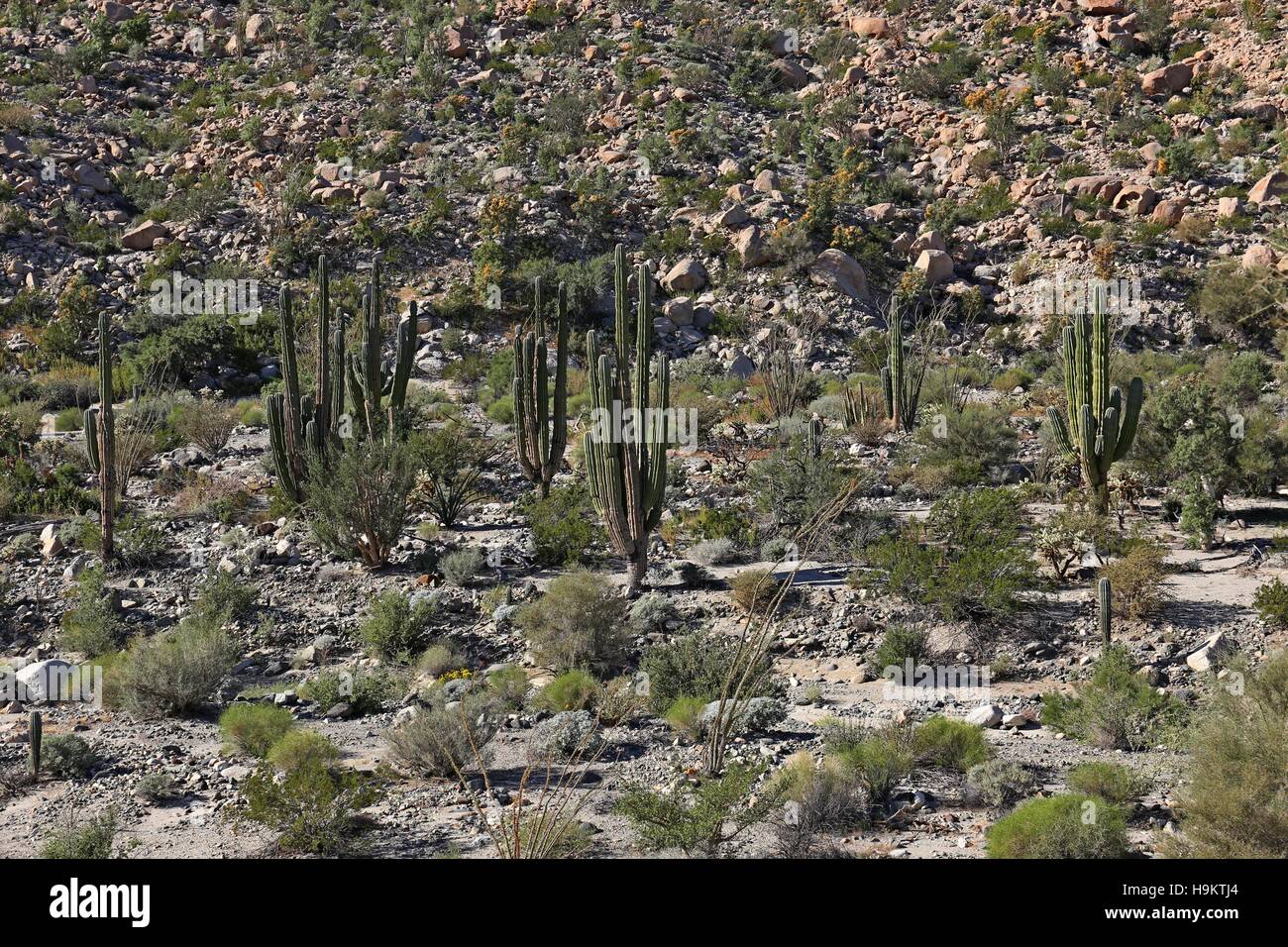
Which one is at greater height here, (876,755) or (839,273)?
(839,273)

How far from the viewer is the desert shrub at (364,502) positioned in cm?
1259

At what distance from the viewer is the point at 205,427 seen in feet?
57.6

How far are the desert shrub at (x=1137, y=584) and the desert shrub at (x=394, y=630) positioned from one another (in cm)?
633

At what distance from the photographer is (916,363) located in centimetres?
1961

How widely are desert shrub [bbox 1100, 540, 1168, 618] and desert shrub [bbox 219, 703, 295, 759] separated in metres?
7.17

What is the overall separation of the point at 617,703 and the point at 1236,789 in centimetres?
449

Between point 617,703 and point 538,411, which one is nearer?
point 617,703

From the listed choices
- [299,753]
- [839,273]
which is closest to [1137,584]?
[299,753]

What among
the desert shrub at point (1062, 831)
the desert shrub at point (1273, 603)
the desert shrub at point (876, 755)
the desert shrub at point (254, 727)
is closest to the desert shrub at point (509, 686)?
the desert shrub at point (254, 727)

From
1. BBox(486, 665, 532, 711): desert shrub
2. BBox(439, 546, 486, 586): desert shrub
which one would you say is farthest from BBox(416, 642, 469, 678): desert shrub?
BBox(439, 546, 486, 586): desert shrub

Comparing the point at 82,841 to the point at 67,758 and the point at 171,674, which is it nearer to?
the point at 67,758

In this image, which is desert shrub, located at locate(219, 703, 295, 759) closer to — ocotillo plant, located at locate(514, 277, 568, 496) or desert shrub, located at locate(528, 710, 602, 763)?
desert shrub, located at locate(528, 710, 602, 763)

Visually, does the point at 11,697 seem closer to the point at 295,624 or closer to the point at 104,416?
the point at 295,624

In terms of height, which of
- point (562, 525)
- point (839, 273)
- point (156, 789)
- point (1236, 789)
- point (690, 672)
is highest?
point (839, 273)
